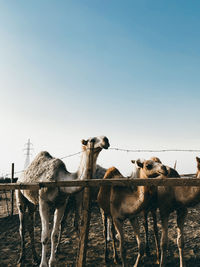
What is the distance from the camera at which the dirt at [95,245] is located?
6352 millimetres

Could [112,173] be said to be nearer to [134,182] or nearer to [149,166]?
[149,166]

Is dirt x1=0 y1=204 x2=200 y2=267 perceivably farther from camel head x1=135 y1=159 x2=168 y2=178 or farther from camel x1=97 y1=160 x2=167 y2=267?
camel head x1=135 y1=159 x2=168 y2=178

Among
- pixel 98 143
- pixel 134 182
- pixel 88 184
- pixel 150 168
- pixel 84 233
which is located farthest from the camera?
pixel 150 168

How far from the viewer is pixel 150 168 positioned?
550cm

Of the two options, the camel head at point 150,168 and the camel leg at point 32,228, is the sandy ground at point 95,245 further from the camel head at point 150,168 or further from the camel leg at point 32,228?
the camel head at point 150,168

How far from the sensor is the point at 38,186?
462cm

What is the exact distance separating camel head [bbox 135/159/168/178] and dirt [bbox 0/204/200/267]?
245 centimetres

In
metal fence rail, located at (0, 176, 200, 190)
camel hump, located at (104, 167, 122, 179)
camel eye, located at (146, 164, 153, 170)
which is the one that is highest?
camel eye, located at (146, 164, 153, 170)

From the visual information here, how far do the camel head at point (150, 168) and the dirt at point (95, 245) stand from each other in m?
2.45

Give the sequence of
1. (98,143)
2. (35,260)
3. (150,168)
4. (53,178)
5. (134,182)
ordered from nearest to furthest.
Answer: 1. (134,182)
2. (98,143)
3. (150,168)
4. (53,178)
5. (35,260)

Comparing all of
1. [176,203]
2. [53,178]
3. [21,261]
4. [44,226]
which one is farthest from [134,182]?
[21,261]

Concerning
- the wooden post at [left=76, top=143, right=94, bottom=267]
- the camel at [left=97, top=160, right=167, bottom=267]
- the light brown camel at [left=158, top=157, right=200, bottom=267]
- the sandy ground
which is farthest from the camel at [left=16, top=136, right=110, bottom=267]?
the light brown camel at [left=158, top=157, right=200, bottom=267]

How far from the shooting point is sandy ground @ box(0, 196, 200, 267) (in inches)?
250

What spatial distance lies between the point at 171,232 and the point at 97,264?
11.5 ft
